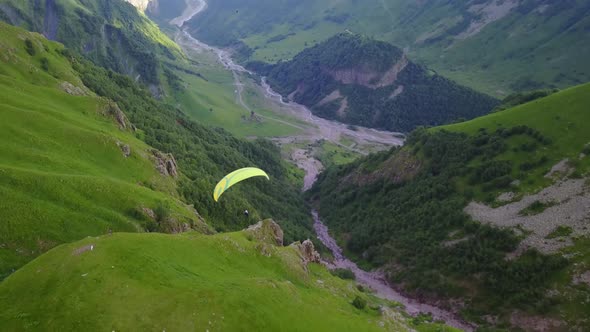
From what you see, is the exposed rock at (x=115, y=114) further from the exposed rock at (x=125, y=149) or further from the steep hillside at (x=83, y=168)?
the exposed rock at (x=125, y=149)

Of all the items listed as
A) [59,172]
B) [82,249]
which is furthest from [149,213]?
[82,249]

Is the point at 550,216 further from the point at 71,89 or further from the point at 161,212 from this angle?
the point at 71,89

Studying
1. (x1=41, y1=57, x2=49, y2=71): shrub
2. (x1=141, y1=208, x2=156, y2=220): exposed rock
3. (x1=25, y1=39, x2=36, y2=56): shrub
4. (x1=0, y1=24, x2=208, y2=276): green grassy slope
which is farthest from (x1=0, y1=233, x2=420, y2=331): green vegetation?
(x1=25, y1=39, x2=36, y2=56): shrub

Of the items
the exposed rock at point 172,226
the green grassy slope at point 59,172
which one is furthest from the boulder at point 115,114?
the exposed rock at point 172,226

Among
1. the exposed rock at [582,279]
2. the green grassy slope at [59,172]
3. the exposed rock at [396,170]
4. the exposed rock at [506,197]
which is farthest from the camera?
the exposed rock at [396,170]

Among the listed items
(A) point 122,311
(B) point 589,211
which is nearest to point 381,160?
(B) point 589,211
